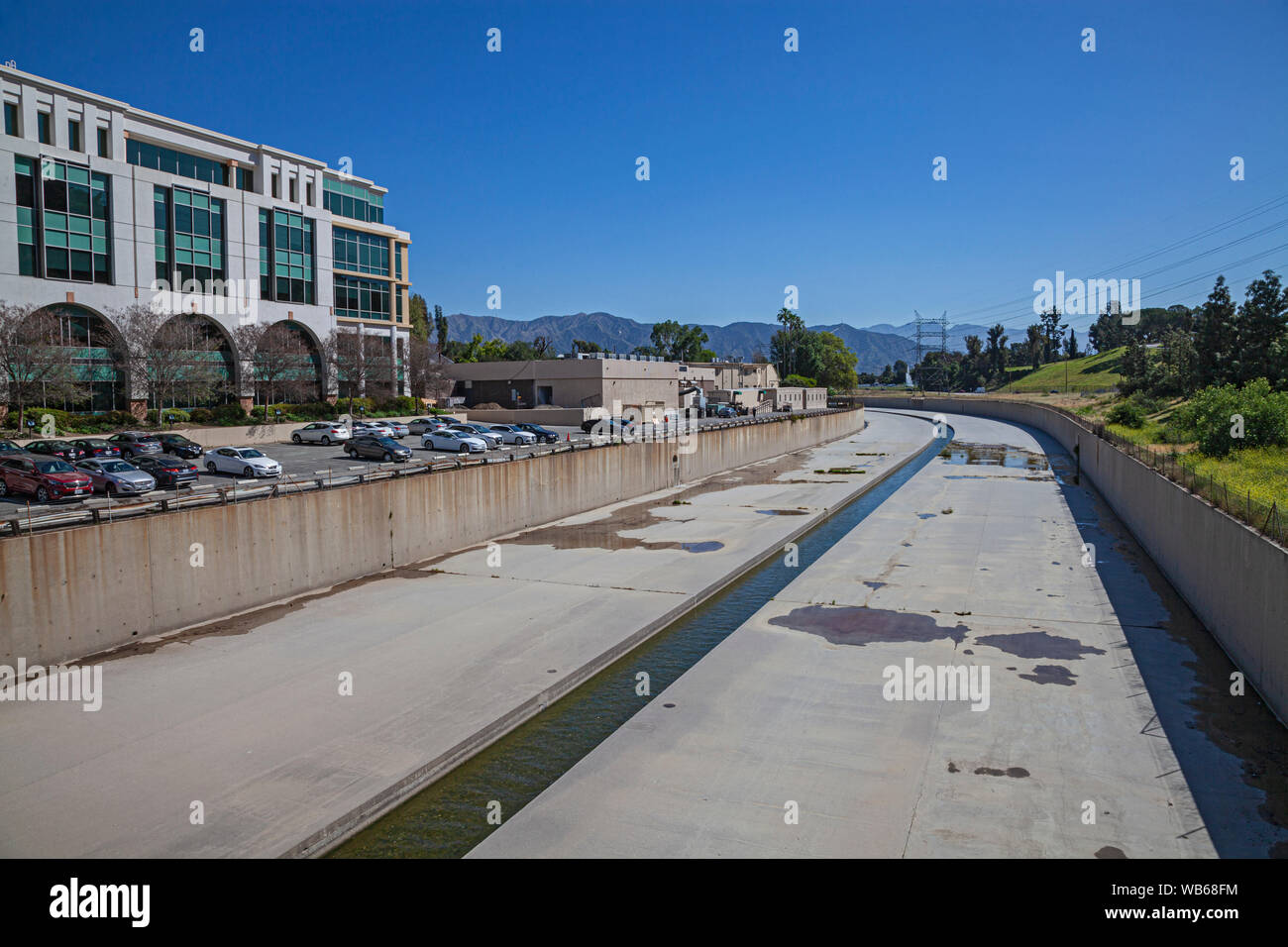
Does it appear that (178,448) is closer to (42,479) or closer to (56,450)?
(56,450)

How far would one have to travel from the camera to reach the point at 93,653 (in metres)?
15.7

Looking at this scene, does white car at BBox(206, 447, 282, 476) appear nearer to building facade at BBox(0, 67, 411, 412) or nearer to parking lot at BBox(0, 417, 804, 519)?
parking lot at BBox(0, 417, 804, 519)

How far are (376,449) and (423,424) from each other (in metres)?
20.0

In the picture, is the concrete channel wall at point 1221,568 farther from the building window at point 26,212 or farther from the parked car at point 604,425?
the building window at point 26,212

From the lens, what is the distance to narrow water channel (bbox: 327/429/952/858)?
34.3ft

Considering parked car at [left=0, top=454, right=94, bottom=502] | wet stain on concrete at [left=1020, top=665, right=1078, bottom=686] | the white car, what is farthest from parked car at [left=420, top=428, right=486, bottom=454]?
wet stain on concrete at [left=1020, top=665, right=1078, bottom=686]

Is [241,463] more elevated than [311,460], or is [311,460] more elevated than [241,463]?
[241,463]

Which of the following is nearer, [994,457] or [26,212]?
[26,212]

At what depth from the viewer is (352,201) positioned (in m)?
77.7

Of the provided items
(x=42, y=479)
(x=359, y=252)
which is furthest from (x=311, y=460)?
(x=359, y=252)

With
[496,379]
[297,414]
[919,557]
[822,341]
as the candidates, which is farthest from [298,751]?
[822,341]

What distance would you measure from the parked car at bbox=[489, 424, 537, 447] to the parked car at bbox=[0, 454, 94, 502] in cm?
2796
